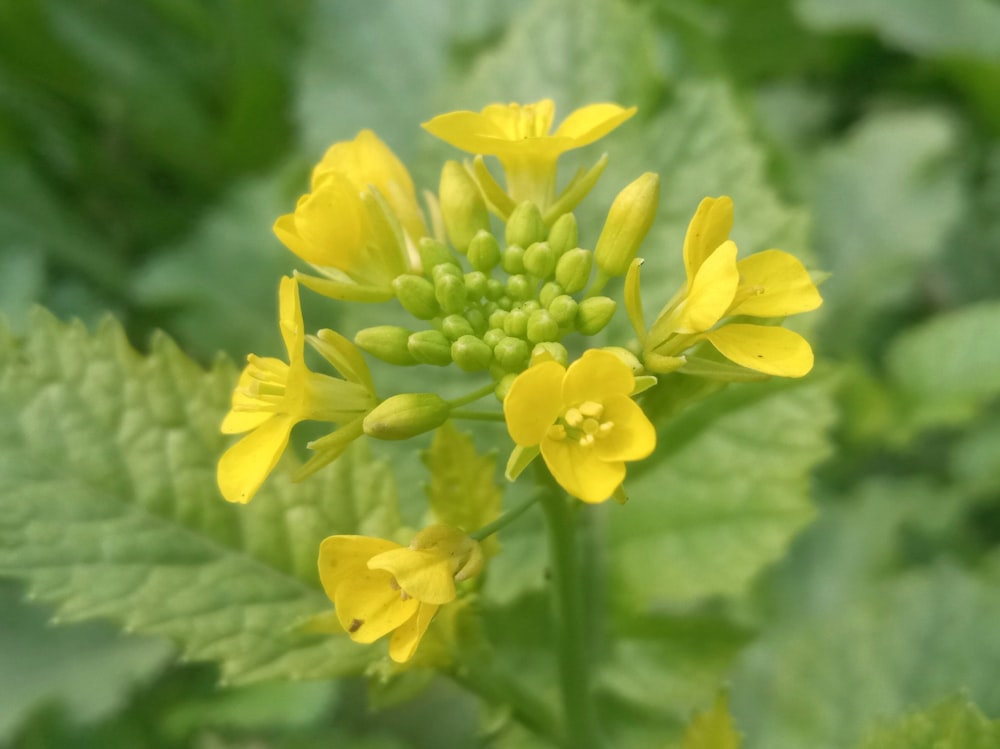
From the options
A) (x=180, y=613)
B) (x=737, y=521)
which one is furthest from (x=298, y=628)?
(x=737, y=521)

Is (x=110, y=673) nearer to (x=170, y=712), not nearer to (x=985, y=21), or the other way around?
(x=170, y=712)

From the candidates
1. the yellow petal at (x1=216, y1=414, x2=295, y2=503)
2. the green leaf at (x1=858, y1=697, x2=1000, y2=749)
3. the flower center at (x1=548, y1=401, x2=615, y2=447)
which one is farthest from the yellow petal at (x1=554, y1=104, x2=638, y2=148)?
the green leaf at (x1=858, y1=697, x2=1000, y2=749)

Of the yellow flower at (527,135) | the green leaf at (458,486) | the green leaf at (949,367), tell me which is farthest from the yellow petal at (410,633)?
the green leaf at (949,367)

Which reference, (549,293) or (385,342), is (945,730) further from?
(385,342)

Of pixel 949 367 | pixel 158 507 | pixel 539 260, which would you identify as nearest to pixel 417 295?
pixel 539 260

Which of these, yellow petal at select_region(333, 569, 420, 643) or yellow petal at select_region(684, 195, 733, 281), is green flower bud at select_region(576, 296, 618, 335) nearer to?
yellow petal at select_region(684, 195, 733, 281)
